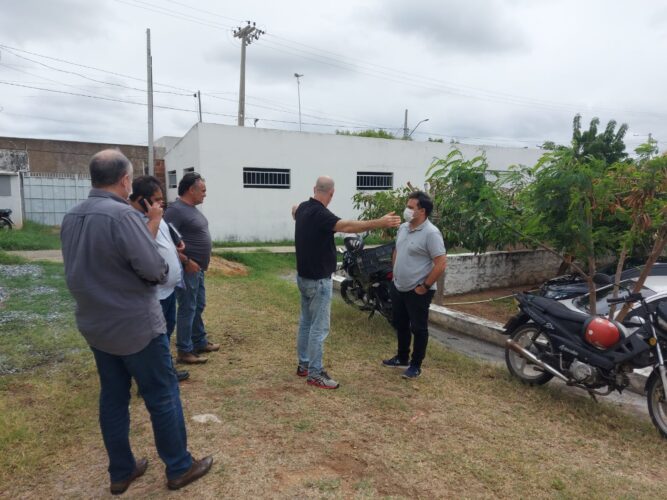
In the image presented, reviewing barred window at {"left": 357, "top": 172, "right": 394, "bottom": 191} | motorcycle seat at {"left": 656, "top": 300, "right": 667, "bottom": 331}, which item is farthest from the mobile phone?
barred window at {"left": 357, "top": 172, "right": 394, "bottom": 191}

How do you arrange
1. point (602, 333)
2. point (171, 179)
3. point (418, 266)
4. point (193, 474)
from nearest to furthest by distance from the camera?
point (193, 474) < point (602, 333) < point (418, 266) < point (171, 179)

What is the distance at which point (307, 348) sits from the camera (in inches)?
163

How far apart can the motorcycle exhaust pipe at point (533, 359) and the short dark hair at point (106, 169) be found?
361 centimetres

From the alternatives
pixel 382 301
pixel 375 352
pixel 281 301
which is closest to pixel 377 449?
pixel 375 352

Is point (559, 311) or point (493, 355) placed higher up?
point (559, 311)

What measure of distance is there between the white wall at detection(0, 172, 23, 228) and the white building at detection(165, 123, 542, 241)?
195 inches

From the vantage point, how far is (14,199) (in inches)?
604

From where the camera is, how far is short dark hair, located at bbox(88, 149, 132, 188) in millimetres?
2221

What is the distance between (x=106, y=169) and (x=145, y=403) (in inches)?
46.3

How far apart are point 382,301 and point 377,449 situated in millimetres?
3154

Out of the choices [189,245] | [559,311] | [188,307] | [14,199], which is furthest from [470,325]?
[14,199]

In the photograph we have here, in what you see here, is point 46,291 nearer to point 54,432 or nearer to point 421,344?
point 54,432

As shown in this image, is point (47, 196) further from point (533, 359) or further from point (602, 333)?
point (602, 333)

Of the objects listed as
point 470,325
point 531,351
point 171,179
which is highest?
point 171,179
